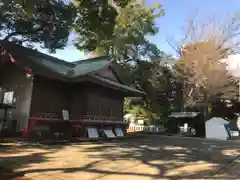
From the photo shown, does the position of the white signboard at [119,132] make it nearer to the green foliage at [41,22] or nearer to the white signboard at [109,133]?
the white signboard at [109,133]

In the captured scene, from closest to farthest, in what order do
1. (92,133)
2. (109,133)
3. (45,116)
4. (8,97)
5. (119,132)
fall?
(45,116), (8,97), (92,133), (109,133), (119,132)

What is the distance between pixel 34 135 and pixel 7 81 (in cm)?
481

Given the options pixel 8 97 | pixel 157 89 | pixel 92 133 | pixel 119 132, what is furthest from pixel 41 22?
pixel 157 89

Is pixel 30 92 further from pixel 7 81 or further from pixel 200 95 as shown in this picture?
pixel 200 95

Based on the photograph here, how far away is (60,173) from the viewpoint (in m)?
5.34

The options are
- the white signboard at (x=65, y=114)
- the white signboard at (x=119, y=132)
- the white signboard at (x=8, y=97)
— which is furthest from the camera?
the white signboard at (x=119, y=132)

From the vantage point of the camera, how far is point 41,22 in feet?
43.8

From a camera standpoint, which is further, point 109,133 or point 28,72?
point 109,133

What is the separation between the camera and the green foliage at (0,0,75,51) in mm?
12305

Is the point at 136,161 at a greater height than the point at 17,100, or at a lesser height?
lesser

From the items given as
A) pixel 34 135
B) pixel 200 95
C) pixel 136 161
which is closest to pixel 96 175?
pixel 136 161

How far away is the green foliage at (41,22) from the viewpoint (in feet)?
40.4

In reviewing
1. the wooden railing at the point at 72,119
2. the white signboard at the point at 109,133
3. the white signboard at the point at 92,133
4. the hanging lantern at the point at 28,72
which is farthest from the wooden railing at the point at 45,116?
the white signboard at the point at 109,133

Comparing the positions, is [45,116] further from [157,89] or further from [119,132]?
[157,89]
